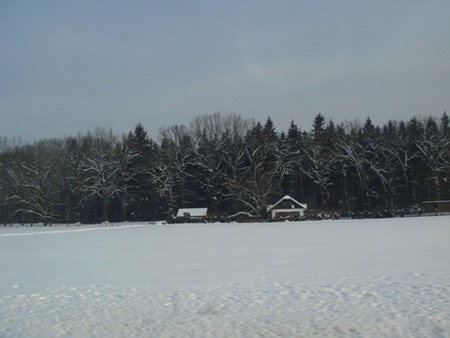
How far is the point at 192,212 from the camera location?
258 ft

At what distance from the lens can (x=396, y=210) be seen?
239 feet

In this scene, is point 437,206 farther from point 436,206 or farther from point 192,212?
point 192,212

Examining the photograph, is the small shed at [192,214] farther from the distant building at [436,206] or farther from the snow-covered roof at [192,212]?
the distant building at [436,206]

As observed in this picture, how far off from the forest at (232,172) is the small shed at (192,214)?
208 centimetres

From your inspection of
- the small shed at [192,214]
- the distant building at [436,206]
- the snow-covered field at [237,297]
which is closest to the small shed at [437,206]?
the distant building at [436,206]

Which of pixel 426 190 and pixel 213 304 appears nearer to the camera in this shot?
pixel 213 304

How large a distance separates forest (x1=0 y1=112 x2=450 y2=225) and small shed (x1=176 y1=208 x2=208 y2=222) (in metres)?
2.08

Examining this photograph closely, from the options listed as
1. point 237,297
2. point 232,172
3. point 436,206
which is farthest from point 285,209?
point 237,297

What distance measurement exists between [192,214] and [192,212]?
384mm

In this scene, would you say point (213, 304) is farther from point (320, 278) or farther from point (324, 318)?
point (320, 278)

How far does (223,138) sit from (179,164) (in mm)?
8865

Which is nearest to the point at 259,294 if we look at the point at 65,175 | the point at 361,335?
the point at 361,335

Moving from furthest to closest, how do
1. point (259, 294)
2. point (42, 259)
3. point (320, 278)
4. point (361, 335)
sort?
point (42, 259) < point (320, 278) < point (259, 294) < point (361, 335)

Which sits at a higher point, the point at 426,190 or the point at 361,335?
the point at 426,190
